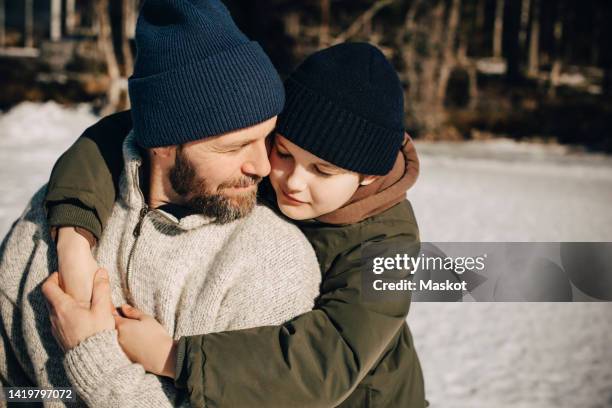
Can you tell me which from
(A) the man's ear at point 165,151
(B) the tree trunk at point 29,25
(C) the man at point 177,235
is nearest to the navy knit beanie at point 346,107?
(C) the man at point 177,235

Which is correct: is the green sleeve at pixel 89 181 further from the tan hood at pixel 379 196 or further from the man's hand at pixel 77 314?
the tan hood at pixel 379 196

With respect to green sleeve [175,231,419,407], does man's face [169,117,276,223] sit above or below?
above

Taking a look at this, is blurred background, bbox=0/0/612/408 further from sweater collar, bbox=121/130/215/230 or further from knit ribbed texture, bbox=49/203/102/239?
knit ribbed texture, bbox=49/203/102/239

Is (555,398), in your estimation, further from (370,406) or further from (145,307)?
(145,307)

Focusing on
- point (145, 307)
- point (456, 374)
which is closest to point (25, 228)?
point (145, 307)

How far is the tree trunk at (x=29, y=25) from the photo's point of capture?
2551 cm

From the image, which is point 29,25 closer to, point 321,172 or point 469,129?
point 469,129

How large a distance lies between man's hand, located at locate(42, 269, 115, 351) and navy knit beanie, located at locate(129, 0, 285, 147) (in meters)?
0.48

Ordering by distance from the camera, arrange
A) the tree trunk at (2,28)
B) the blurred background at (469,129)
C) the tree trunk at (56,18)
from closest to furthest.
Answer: the blurred background at (469,129)
the tree trunk at (56,18)
the tree trunk at (2,28)

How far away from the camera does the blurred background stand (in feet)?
14.8

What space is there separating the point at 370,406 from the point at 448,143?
12977 millimetres

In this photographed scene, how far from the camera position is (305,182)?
1838 mm

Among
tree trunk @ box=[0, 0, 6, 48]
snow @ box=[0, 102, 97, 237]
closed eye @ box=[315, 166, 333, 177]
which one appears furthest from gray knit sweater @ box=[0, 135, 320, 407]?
tree trunk @ box=[0, 0, 6, 48]

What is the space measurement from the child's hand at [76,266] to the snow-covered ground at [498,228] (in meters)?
2.83
